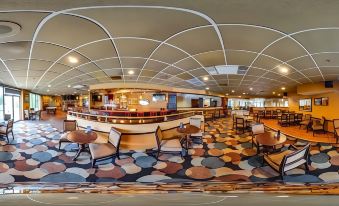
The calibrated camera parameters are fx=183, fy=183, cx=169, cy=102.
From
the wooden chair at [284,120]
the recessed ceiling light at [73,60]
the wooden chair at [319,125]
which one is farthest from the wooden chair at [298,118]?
the recessed ceiling light at [73,60]

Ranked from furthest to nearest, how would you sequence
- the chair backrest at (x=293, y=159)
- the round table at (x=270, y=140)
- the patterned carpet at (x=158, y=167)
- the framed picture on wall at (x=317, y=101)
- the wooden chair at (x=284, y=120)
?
the wooden chair at (x=284, y=120) < the framed picture on wall at (x=317, y=101) < the round table at (x=270, y=140) < the patterned carpet at (x=158, y=167) < the chair backrest at (x=293, y=159)

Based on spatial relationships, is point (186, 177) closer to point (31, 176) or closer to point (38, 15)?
point (31, 176)

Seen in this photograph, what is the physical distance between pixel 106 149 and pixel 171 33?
2.70 meters

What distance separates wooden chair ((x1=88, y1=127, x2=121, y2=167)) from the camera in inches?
136

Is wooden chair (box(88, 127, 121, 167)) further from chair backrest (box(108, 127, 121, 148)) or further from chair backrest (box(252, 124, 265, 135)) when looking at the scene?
chair backrest (box(252, 124, 265, 135))

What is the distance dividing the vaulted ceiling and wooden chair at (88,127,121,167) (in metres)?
1.55

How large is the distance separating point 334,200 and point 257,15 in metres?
1.57

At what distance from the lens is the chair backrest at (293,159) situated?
2752 millimetres

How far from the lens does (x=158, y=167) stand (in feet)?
11.5

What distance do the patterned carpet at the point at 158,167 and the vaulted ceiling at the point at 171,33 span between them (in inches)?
77.8

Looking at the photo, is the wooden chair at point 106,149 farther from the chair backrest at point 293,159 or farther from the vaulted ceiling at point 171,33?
the chair backrest at point 293,159

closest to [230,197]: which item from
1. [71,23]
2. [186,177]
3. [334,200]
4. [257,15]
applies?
[334,200]

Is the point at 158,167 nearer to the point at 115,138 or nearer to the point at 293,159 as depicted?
the point at 115,138

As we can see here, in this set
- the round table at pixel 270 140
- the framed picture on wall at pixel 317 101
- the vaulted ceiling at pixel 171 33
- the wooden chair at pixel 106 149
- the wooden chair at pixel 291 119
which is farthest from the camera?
the wooden chair at pixel 291 119
